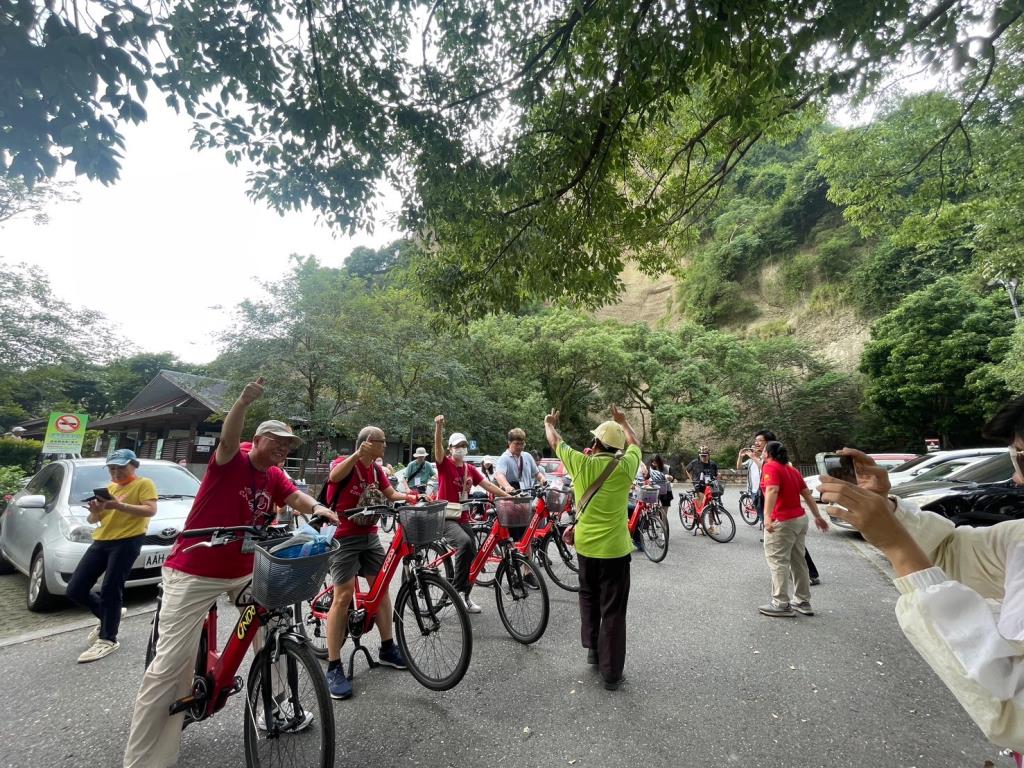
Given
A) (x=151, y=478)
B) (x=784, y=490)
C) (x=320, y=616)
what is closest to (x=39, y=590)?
(x=151, y=478)

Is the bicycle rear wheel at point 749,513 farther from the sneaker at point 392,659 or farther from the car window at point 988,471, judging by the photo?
the sneaker at point 392,659

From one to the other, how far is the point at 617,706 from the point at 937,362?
→ 26.7 meters

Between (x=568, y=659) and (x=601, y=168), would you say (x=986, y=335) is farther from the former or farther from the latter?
(x=568, y=659)

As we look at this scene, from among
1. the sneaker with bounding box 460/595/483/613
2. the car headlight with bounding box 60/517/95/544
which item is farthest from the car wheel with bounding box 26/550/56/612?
the sneaker with bounding box 460/595/483/613

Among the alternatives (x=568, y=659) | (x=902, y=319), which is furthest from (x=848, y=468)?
(x=902, y=319)

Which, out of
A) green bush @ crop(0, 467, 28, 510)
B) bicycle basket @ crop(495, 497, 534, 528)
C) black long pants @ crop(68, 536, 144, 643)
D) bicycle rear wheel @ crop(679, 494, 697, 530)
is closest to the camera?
black long pants @ crop(68, 536, 144, 643)

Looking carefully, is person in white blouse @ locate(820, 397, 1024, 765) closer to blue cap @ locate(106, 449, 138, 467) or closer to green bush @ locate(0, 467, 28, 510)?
blue cap @ locate(106, 449, 138, 467)

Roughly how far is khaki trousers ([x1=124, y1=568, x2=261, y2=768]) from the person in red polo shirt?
15.7 feet

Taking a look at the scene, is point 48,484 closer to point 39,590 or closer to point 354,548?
point 39,590

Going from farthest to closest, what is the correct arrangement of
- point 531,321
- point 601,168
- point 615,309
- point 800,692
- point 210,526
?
point 615,309
point 531,321
point 601,168
point 800,692
point 210,526

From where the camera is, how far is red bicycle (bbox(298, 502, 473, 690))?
3.28 meters

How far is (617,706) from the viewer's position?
3.03 metres

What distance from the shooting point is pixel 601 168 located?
17.2 feet

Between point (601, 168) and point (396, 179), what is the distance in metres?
2.30
